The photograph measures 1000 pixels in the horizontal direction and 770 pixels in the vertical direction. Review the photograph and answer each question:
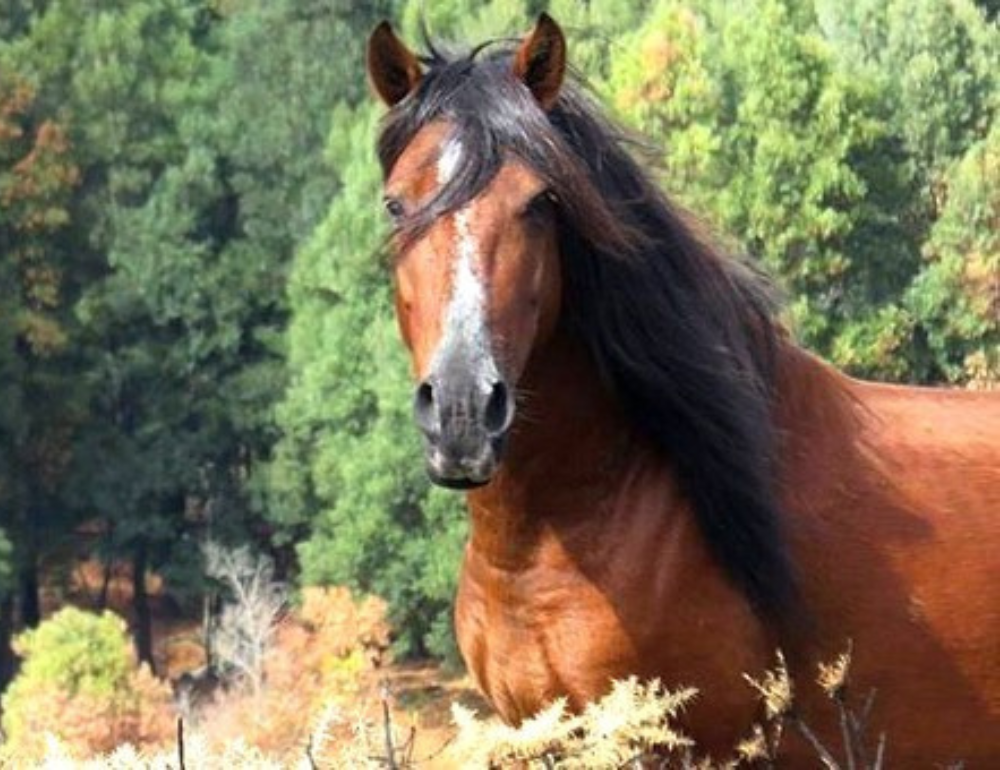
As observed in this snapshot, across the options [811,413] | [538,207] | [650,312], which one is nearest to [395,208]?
[538,207]

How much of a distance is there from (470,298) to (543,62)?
1.69 feet

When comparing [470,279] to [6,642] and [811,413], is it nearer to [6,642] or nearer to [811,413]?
[811,413]

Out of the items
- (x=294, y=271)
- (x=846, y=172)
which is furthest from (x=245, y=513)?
(x=846, y=172)

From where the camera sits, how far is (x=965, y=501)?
13.8 feet

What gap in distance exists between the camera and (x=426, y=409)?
3418 millimetres

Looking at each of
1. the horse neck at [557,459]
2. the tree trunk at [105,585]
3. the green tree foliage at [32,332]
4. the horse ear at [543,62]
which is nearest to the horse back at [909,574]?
the horse neck at [557,459]

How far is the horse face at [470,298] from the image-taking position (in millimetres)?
3393

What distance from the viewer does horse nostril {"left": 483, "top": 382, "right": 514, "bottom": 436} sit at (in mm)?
3404

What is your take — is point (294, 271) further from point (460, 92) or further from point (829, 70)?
point (460, 92)

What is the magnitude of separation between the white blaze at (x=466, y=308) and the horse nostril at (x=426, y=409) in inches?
1.8

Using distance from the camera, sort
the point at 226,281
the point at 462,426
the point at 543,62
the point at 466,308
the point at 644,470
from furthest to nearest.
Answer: the point at 226,281
the point at 644,470
the point at 543,62
the point at 466,308
the point at 462,426

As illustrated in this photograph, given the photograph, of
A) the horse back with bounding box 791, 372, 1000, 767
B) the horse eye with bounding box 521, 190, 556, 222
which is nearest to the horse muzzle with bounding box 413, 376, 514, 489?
the horse eye with bounding box 521, 190, 556, 222

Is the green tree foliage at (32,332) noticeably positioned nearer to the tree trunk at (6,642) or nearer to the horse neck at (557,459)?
the tree trunk at (6,642)

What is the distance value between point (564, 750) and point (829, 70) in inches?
810
